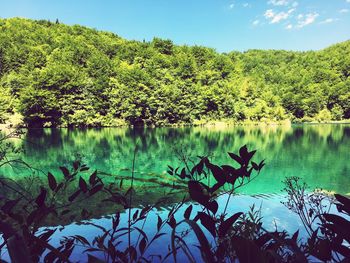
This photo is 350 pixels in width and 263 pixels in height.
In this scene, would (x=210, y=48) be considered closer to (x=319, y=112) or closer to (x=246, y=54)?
(x=246, y=54)

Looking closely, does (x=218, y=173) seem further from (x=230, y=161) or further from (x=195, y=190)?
(x=230, y=161)

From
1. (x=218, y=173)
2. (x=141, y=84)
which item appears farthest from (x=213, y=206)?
(x=141, y=84)

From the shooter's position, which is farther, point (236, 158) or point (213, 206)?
point (236, 158)

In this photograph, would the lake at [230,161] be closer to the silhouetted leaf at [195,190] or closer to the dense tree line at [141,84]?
the silhouetted leaf at [195,190]

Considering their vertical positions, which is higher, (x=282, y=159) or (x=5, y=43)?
(x=5, y=43)

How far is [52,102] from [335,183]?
42509 millimetres

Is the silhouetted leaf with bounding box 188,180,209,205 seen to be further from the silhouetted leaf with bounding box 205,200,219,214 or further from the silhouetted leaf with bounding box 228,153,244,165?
the silhouetted leaf with bounding box 228,153,244,165

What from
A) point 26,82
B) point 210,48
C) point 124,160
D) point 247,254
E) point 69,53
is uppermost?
point 210,48

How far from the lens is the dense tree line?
47594 mm

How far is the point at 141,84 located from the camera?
52406 millimetres

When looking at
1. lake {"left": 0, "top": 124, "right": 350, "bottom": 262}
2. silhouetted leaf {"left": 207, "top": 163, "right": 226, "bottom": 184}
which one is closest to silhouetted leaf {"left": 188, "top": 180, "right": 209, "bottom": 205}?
silhouetted leaf {"left": 207, "top": 163, "right": 226, "bottom": 184}

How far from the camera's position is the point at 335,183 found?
1330cm

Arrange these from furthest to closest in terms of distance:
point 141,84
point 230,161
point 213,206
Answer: point 141,84 → point 230,161 → point 213,206

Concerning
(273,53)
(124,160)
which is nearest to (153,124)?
(124,160)
